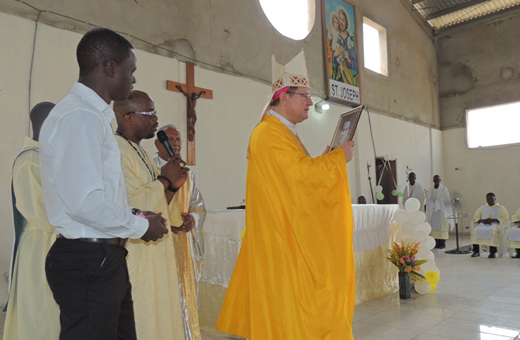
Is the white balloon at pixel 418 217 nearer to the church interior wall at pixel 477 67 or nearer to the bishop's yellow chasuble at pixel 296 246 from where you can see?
the bishop's yellow chasuble at pixel 296 246

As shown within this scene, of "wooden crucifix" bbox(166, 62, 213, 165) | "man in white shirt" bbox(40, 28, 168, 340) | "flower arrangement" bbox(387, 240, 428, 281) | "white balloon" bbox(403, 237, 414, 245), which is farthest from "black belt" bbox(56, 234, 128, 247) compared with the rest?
"wooden crucifix" bbox(166, 62, 213, 165)

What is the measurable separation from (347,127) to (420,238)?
9.35 ft

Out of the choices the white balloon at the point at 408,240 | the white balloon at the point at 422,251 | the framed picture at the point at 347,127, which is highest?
the framed picture at the point at 347,127

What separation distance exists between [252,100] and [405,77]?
639cm

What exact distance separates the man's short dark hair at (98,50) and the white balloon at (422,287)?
14.6ft

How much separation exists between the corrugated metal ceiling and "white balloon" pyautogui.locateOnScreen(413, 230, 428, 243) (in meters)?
9.41

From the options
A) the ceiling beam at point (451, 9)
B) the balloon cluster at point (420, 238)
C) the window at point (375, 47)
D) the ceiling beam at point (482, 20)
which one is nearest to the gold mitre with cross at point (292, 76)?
the balloon cluster at point (420, 238)

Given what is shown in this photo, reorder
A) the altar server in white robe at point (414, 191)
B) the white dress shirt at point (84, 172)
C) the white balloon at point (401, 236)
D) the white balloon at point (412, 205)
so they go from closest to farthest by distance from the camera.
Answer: the white dress shirt at point (84, 172), the white balloon at point (401, 236), the white balloon at point (412, 205), the altar server in white robe at point (414, 191)

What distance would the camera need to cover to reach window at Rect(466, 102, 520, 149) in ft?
39.6

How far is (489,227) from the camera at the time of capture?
8.12 metres

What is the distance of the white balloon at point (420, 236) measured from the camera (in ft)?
15.8

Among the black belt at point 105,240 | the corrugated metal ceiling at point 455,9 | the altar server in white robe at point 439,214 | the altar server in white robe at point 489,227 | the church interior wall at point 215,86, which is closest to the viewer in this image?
the black belt at point 105,240

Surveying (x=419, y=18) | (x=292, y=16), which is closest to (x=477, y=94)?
(x=419, y=18)

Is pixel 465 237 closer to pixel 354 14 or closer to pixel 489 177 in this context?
pixel 489 177
